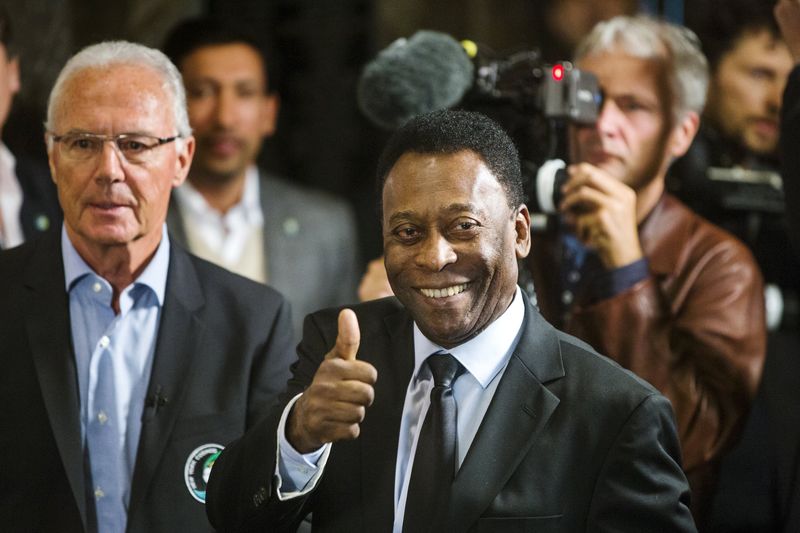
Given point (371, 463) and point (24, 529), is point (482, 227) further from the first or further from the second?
point (24, 529)

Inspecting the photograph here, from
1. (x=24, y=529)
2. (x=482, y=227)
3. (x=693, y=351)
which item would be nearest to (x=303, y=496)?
(x=482, y=227)

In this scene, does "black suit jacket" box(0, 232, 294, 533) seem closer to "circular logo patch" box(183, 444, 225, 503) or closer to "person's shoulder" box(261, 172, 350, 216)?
"circular logo patch" box(183, 444, 225, 503)

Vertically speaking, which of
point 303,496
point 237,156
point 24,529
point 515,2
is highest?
point 515,2

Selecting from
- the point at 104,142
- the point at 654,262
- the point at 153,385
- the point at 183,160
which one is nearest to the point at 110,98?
the point at 104,142

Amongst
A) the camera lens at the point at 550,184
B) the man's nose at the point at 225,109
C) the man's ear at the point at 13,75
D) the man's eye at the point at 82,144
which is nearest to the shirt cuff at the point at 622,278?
the camera lens at the point at 550,184

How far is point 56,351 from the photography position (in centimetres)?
217

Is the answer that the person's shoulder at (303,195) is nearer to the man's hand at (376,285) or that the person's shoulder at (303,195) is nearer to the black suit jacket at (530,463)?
the man's hand at (376,285)

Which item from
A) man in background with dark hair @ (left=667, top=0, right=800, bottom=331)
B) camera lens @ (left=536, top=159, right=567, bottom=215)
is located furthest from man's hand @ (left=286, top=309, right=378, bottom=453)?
man in background with dark hair @ (left=667, top=0, right=800, bottom=331)

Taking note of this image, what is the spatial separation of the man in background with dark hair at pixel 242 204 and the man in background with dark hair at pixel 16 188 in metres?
0.34

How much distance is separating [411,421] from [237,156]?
63.2 inches

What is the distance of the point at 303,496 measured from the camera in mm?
1768

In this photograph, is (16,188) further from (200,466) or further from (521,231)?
(521,231)

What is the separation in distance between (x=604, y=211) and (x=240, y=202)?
1.19m

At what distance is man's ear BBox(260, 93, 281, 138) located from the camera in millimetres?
3379
